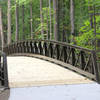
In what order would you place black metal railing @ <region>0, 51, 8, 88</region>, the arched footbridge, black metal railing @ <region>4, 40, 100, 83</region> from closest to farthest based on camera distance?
black metal railing @ <region>0, 51, 8, 88</region>
the arched footbridge
black metal railing @ <region>4, 40, 100, 83</region>

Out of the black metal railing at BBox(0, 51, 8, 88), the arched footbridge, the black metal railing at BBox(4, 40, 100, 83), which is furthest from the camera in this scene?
the black metal railing at BBox(4, 40, 100, 83)

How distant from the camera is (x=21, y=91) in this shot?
4863 mm

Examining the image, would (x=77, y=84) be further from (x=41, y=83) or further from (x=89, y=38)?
(x=89, y=38)

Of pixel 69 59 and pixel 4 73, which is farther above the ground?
pixel 4 73

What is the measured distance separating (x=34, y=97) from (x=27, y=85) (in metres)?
0.94

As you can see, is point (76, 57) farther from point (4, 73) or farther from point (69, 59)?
point (4, 73)

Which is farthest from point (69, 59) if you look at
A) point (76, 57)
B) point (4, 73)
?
point (4, 73)

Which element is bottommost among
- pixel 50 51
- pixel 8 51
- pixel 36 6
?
pixel 8 51

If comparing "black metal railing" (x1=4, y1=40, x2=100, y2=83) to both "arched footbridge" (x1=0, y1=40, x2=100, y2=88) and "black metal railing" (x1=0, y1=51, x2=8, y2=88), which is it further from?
"black metal railing" (x1=0, y1=51, x2=8, y2=88)

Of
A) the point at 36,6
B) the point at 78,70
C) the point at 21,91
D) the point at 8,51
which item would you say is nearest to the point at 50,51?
the point at 78,70

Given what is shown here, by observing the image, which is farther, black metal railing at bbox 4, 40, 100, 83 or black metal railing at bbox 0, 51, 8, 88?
black metal railing at bbox 4, 40, 100, 83

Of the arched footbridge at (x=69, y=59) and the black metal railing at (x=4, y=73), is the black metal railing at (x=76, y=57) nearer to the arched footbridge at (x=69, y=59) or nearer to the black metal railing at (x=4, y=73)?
the arched footbridge at (x=69, y=59)

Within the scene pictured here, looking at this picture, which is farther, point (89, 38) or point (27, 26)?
point (27, 26)

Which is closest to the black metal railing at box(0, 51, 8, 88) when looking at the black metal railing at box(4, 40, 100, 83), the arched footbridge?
the arched footbridge
